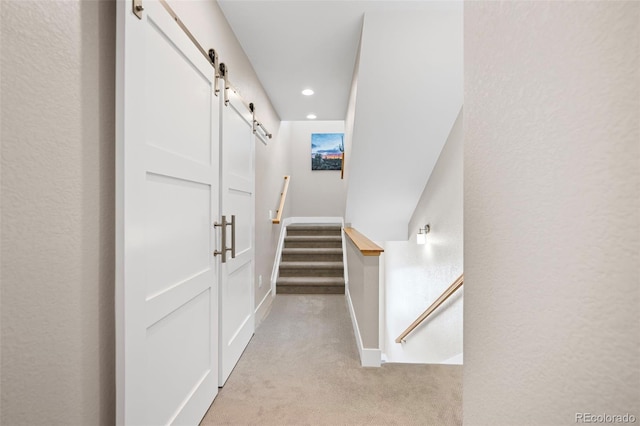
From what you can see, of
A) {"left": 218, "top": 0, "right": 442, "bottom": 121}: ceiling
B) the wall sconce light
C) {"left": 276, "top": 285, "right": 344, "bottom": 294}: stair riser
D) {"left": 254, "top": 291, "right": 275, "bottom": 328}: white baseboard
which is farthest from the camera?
{"left": 276, "top": 285, "right": 344, "bottom": 294}: stair riser

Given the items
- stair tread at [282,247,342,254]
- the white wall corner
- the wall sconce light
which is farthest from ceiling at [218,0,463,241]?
the white wall corner

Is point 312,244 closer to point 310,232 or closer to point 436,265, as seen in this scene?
point 310,232

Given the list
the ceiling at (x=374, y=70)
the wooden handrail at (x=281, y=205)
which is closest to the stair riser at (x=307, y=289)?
the wooden handrail at (x=281, y=205)

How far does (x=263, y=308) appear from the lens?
3629mm

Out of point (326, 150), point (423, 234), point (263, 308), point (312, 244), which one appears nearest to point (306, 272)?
point (312, 244)

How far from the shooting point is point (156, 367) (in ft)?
4.44

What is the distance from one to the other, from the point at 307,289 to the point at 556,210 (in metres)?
4.07

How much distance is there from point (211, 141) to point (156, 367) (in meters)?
1.20

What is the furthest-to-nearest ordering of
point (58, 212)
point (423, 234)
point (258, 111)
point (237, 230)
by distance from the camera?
point (423, 234)
point (258, 111)
point (237, 230)
point (58, 212)

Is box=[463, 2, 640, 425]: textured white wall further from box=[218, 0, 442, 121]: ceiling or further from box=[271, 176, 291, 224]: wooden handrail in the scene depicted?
box=[271, 176, 291, 224]: wooden handrail

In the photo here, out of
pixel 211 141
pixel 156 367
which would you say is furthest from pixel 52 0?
pixel 156 367

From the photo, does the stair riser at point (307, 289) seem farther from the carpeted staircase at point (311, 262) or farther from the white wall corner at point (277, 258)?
the white wall corner at point (277, 258)

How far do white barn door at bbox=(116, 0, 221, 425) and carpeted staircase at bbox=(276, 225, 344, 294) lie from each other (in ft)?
8.08

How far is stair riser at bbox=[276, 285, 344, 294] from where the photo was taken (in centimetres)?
437
